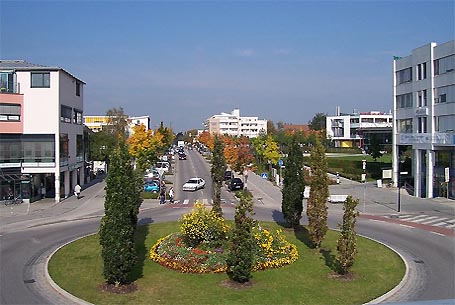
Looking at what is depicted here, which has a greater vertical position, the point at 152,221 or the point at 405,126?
the point at 405,126

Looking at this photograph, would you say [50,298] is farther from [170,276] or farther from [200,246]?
[200,246]

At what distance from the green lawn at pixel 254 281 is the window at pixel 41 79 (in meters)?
22.1

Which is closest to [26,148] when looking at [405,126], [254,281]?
[254,281]

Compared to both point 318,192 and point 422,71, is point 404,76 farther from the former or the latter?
point 318,192

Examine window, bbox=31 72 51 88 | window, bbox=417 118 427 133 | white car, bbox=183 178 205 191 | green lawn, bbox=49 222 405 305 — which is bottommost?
green lawn, bbox=49 222 405 305

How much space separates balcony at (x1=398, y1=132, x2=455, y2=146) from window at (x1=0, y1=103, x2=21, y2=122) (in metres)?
35.9

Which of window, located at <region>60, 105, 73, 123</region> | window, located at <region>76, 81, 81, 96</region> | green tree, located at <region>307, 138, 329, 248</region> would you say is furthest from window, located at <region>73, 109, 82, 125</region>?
green tree, located at <region>307, 138, 329, 248</region>

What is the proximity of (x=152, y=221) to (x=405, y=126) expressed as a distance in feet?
99.5

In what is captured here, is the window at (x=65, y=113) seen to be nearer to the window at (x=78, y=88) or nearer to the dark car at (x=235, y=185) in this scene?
the window at (x=78, y=88)

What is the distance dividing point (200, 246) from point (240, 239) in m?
4.12

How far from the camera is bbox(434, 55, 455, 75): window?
4079cm

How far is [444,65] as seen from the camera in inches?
1654

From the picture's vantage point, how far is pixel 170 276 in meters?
18.5

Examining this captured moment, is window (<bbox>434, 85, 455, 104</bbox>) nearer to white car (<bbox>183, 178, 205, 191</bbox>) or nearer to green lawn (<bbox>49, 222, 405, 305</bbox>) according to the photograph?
green lawn (<bbox>49, 222, 405, 305</bbox>)
